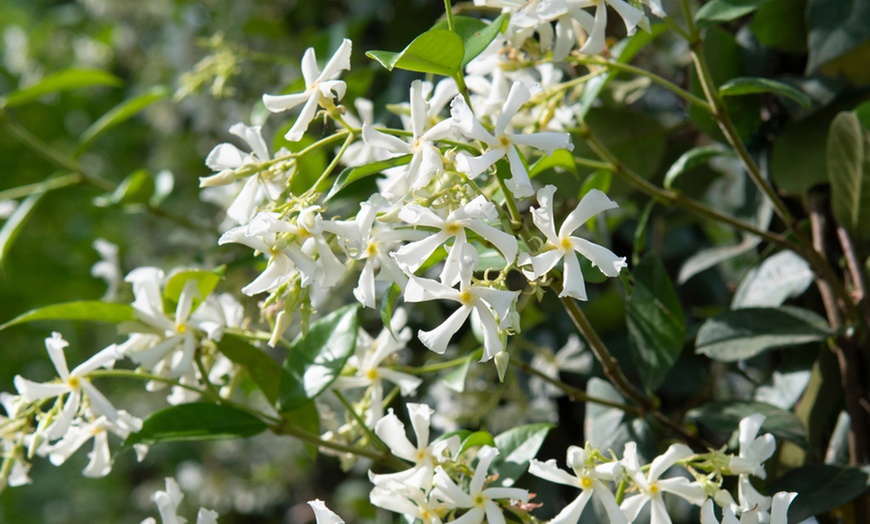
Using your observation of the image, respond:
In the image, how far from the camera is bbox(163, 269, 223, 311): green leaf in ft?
1.94

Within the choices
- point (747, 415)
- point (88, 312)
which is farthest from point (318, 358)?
point (747, 415)

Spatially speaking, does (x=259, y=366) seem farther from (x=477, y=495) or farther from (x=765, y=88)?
(x=765, y=88)

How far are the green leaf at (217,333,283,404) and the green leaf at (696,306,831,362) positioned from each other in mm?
315

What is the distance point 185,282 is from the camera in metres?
0.60

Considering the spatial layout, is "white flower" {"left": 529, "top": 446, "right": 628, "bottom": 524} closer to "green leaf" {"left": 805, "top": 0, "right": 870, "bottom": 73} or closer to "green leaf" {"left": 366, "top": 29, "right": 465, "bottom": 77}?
"green leaf" {"left": 366, "top": 29, "right": 465, "bottom": 77}

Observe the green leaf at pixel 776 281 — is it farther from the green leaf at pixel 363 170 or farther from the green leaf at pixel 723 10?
the green leaf at pixel 363 170

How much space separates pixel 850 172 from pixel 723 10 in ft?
0.51

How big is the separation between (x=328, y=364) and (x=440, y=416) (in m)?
0.29

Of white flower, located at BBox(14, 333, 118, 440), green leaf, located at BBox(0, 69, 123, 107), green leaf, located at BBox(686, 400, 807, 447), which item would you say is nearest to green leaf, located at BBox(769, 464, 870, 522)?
green leaf, located at BBox(686, 400, 807, 447)

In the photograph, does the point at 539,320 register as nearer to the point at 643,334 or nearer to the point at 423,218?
the point at 643,334

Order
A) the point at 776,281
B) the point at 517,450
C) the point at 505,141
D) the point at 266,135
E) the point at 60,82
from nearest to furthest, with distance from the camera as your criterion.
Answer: the point at 505,141 → the point at 517,450 → the point at 776,281 → the point at 60,82 → the point at 266,135

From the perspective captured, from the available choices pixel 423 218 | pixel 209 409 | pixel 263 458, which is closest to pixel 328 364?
pixel 209 409

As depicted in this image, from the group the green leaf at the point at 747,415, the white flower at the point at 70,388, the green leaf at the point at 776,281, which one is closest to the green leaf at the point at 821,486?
the green leaf at the point at 747,415

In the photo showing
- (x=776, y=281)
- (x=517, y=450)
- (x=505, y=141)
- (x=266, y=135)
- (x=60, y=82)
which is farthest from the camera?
(x=266, y=135)
